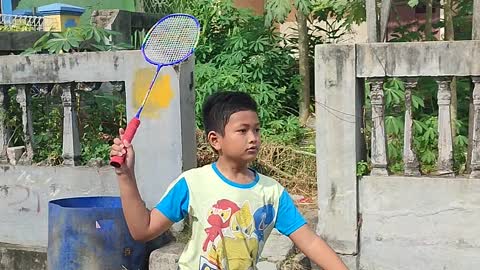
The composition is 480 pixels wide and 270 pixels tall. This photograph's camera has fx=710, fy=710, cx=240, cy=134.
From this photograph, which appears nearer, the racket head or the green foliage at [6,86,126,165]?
the racket head

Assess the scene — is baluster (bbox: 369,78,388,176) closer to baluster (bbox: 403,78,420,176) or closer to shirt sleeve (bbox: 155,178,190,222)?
baluster (bbox: 403,78,420,176)

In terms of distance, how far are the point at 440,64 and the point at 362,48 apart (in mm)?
432

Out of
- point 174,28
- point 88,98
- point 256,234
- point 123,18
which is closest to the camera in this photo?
point 256,234

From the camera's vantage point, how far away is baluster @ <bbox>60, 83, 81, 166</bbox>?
4.62 meters

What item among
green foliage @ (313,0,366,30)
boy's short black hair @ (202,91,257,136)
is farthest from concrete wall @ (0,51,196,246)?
green foliage @ (313,0,366,30)

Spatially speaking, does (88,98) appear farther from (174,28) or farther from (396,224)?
(396,224)

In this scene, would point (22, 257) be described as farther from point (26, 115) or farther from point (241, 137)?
point (241, 137)

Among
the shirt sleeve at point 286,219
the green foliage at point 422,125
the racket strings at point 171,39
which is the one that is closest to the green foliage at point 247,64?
the green foliage at point 422,125

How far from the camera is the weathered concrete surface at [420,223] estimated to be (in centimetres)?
384

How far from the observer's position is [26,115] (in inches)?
187

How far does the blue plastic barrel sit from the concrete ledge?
0.61 m

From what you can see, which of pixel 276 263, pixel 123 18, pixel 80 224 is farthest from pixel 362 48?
pixel 123 18

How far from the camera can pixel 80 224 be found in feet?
13.5

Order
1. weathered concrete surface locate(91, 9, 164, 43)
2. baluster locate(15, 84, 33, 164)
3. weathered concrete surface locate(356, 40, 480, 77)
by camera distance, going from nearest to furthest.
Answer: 1. weathered concrete surface locate(356, 40, 480, 77)
2. baluster locate(15, 84, 33, 164)
3. weathered concrete surface locate(91, 9, 164, 43)
